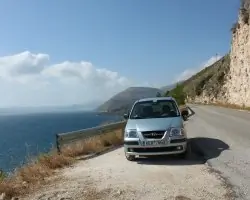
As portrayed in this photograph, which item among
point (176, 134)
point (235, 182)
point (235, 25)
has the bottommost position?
point (235, 182)

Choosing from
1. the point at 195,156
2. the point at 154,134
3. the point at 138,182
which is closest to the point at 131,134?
the point at 154,134

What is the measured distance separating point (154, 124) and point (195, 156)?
1653 mm

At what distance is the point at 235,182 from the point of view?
738 centimetres

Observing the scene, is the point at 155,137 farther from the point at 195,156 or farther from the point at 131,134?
the point at 195,156

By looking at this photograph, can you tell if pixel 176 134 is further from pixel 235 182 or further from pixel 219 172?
pixel 235 182

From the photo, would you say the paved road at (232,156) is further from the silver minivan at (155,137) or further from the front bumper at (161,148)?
the silver minivan at (155,137)

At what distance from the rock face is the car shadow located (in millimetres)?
33101

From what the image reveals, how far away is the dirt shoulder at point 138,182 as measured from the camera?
6797mm

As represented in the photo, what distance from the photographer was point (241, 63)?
4866 centimetres

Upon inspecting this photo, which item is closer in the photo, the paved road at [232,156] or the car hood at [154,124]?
the paved road at [232,156]

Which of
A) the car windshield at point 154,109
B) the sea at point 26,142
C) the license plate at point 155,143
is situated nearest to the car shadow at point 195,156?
the license plate at point 155,143

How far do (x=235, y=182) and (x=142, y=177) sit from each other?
6.76 feet

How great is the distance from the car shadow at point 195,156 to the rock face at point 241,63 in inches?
1303

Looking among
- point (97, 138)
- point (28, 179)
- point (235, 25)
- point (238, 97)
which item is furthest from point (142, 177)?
point (235, 25)
